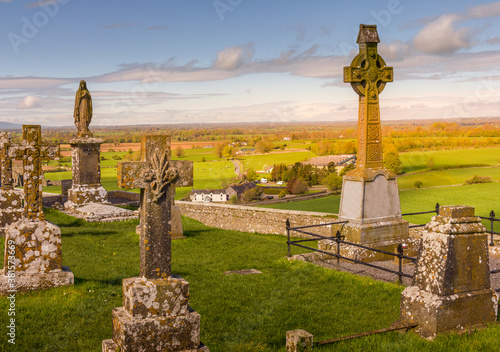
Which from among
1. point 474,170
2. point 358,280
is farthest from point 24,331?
point 474,170

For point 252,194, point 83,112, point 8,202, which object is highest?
point 83,112

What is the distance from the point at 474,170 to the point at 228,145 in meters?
40.8

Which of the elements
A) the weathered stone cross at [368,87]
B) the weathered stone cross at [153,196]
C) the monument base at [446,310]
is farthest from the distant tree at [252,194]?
the weathered stone cross at [153,196]

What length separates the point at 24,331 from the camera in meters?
6.13

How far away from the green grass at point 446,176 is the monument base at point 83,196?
20139mm

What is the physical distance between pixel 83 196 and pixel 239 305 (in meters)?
13.3

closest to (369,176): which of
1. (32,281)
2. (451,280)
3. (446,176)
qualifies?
(451,280)

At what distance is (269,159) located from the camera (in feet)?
208

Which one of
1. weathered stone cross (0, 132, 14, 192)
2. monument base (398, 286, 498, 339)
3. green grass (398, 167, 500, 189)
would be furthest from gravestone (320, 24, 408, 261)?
green grass (398, 167, 500, 189)

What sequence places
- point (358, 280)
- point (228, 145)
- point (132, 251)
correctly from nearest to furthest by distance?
point (358, 280) → point (132, 251) → point (228, 145)

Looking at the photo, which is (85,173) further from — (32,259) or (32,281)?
(32,281)

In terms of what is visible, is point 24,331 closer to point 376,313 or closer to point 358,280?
point 376,313

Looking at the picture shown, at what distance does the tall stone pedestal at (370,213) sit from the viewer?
11.5m

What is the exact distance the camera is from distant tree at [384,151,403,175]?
1355 inches
